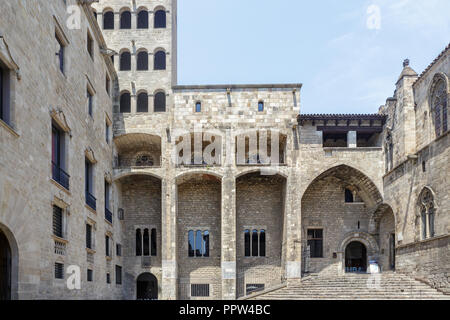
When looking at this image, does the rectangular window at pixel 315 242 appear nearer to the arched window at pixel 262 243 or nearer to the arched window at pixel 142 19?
the arched window at pixel 262 243

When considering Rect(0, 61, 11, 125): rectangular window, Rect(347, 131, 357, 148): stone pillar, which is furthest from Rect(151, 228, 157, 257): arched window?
Rect(0, 61, 11, 125): rectangular window

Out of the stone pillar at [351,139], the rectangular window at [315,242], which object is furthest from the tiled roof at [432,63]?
the rectangular window at [315,242]

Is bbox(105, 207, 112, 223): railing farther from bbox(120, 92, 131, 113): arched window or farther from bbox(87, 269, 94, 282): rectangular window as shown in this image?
bbox(120, 92, 131, 113): arched window

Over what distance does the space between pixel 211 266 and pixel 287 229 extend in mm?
5321

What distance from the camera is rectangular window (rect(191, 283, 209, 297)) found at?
2767cm

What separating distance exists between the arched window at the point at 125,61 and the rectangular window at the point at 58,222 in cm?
1470

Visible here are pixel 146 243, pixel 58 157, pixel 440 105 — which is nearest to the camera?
pixel 58 157

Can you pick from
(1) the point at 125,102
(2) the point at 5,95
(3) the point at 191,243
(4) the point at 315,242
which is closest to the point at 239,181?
(3) the point at 191,243

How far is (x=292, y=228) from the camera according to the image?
26.5 m

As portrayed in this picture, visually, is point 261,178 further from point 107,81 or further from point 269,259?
point 107,81

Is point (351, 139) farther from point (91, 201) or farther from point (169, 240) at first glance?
point (91, 201)

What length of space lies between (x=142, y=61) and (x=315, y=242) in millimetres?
15762

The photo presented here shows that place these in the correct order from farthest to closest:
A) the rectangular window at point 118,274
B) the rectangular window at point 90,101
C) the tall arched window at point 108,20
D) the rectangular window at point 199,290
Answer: the tall arched window at point 108,20 → the rectangular window at point 199,290 → the rectangular window at point 118,274 → the rectangular window at point 90,101

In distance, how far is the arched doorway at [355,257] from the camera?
2900cm
